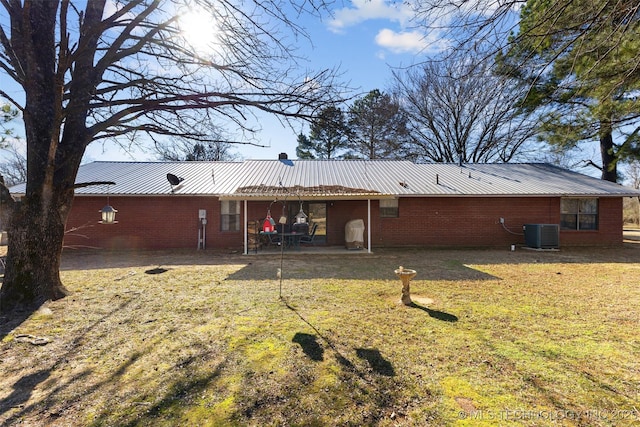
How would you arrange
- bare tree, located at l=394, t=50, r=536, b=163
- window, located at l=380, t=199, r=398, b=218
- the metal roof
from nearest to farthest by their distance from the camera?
the metal roof, window, located at l=380, t=199, r=398, b=218, bare tree, located at l=394, t=50, r=536, b=163

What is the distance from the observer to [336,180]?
1398 cm

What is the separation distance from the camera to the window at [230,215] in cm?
1309

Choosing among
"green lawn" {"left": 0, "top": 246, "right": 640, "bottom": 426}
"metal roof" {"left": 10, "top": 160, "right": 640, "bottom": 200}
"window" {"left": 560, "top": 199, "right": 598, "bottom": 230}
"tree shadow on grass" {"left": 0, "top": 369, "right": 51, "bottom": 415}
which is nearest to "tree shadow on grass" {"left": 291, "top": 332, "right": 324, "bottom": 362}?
"green lawn" {"left": 0, "top": 246, "right": 640, "bottom": 426}

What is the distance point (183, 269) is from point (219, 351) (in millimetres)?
5703

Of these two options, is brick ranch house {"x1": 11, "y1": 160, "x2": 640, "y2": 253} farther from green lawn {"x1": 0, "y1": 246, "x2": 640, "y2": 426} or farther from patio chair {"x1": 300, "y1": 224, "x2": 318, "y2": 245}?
green lawn {"x1": 0, "y1": 246, "x2": 640, "y2": 426}

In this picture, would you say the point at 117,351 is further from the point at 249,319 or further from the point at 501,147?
the point at 501,147

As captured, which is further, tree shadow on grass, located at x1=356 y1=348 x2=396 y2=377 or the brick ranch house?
the brick ranch house

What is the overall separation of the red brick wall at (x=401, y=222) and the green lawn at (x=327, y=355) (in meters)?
6.07

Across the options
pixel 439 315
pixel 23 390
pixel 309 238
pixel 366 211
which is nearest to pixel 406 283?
pixel 439 315

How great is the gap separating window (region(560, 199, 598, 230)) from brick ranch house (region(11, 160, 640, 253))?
0.04 m

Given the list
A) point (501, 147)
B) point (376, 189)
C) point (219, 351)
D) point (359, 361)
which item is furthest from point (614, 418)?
point (501, 147)

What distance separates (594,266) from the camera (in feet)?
29.7

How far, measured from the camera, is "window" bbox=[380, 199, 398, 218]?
13.2 metres

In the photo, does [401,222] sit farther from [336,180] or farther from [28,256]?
[28,256]
